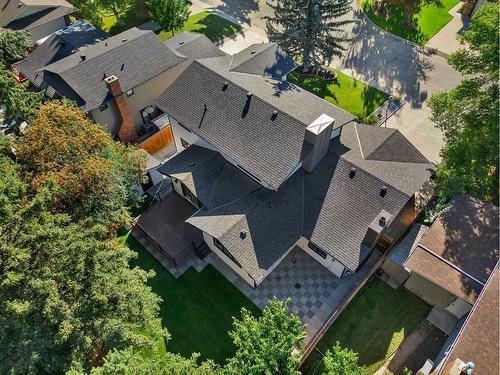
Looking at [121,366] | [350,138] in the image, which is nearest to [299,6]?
[350,138]

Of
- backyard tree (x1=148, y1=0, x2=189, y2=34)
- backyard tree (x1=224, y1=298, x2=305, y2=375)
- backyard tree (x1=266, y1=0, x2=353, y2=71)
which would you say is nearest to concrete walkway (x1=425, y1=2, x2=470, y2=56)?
backyard tree (x1=266, y1=0, x2=353, y2=71)

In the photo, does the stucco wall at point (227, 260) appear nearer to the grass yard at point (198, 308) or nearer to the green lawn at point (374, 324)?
the grass yard at point (198, 308)

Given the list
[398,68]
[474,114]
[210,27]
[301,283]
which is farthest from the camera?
[210,27]

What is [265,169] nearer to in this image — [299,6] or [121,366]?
[121,366]

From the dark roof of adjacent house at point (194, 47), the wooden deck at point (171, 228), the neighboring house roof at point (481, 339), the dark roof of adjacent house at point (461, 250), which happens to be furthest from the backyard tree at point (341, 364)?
the dark roof of adjacent house at point (194, 47)

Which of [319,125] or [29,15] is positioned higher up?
[319,125]

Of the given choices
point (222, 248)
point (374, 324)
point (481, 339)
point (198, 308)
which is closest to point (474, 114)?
point (481, 339)

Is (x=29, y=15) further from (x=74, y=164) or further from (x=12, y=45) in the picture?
(x=74, y=164)

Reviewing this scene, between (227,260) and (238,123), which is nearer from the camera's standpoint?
(227,260)
